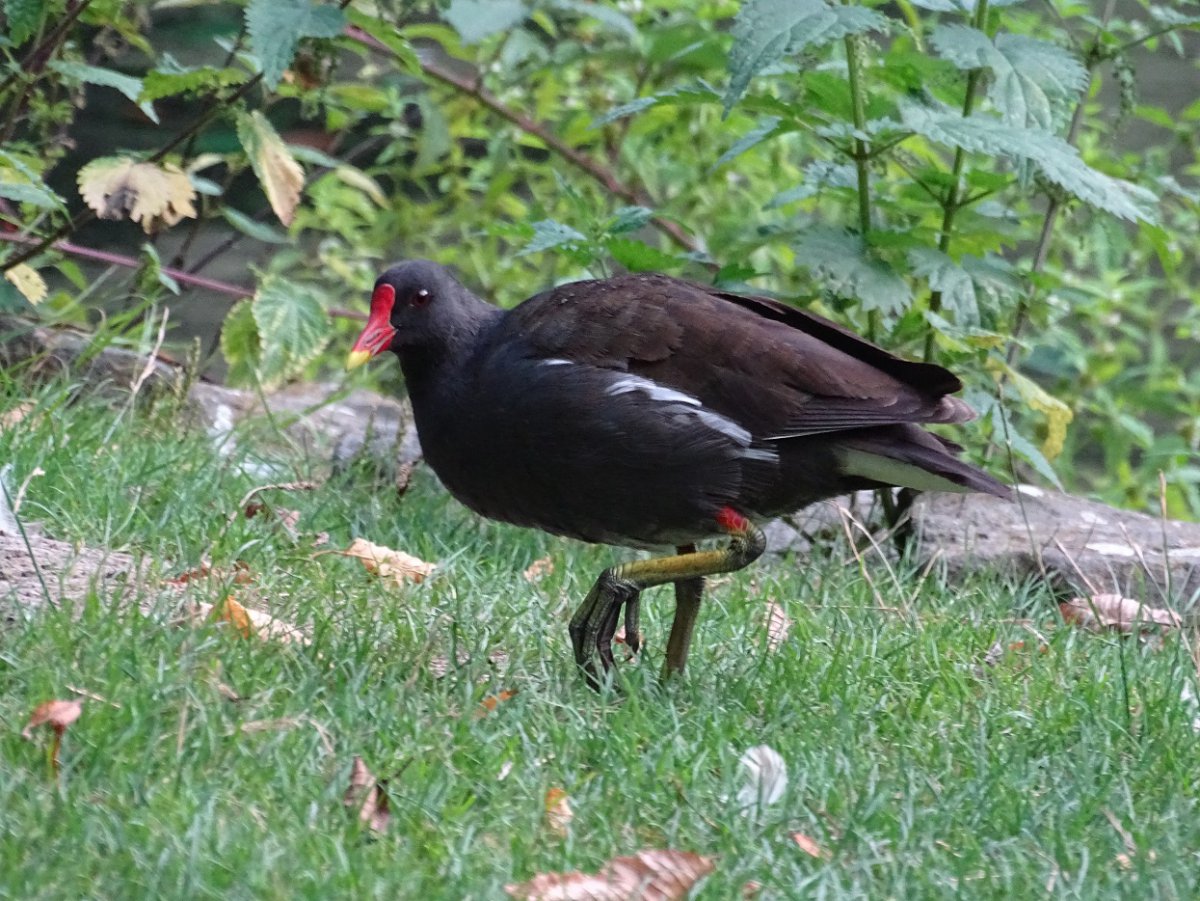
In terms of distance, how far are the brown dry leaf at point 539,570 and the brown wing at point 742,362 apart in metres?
0.82

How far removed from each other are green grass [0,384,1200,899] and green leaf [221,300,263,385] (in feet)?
3.02

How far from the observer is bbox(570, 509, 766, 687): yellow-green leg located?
319cm

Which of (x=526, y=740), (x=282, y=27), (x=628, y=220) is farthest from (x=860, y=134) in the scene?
(x=526, y=740)

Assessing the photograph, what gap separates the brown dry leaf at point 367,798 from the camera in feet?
8.03

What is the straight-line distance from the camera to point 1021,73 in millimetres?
4000

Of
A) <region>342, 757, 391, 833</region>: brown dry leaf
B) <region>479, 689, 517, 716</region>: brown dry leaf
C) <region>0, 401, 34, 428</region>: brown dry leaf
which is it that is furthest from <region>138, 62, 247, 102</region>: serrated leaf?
<region>342, 757, 391, 833</region>: brown dry leaf

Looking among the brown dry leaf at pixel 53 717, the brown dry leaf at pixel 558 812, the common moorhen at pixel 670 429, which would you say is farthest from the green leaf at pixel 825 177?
the brown dry leaf at pixel 53 717

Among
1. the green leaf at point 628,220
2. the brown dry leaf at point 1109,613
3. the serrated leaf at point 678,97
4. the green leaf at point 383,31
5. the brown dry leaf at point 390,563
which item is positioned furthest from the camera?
the green leaf at point 628,220

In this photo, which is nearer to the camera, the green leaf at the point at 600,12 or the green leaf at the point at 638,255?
the green leaf at the point at 638,255

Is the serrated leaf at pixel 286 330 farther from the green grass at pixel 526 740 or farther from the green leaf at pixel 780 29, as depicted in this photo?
the green leaf at pixel 780 29

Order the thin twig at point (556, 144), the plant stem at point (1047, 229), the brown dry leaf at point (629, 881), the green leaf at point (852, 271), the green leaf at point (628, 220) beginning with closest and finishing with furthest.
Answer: the brown dry leaf at point (629, 881), the green leaf at point (852, 271), the green leaf at point (628, 220), the plant stem at point (1047, 229), the thin twig at point (556, 144)

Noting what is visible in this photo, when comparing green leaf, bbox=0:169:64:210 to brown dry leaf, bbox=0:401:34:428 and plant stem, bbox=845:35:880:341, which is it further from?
plant stem, bbox=845:35:880:341

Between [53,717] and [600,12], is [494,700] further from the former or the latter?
[600,12]

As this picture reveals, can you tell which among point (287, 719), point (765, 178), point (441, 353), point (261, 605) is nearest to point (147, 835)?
point (287, 719)
